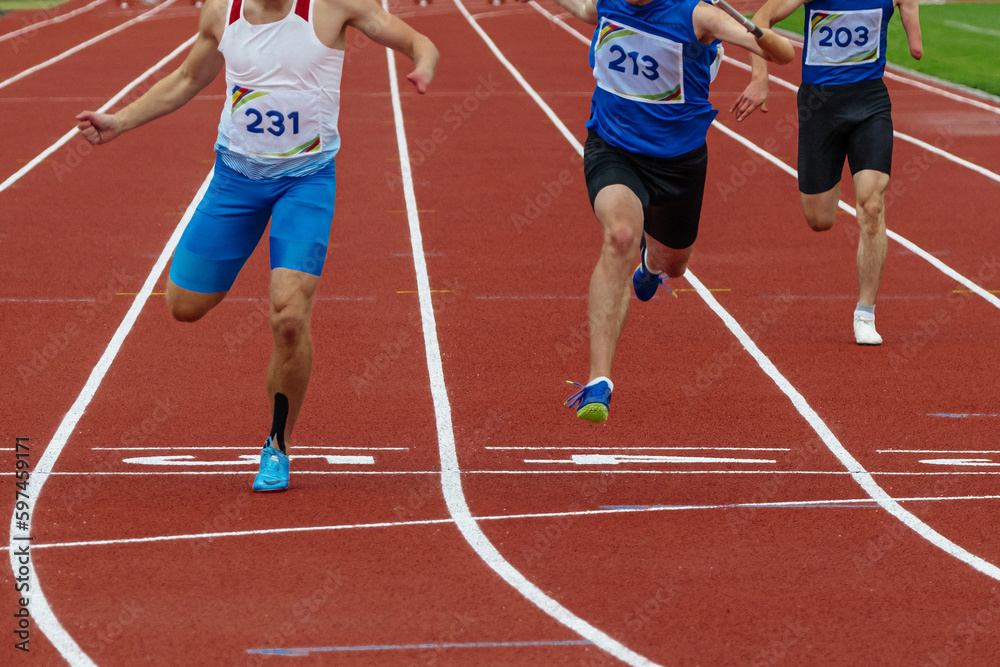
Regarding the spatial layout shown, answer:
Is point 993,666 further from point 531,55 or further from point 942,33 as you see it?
point 942,33

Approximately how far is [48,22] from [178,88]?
2589 cm

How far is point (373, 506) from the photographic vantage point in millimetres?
5301

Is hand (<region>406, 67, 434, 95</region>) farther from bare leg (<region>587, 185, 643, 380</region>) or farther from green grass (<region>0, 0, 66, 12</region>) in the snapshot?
green grass (<region>0, 0, 66, 12</region>)

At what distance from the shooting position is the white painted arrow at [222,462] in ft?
19.2

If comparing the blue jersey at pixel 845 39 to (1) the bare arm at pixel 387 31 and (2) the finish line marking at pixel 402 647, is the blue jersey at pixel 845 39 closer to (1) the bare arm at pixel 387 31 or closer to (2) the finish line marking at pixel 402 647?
(1) the bare arm at pixel 387 31

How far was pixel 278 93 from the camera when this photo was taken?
530 centimetres

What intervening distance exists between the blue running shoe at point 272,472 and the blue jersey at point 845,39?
4057 mm

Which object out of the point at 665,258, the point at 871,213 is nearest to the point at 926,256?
the point at 871,213

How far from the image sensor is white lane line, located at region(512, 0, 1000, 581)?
4.85m

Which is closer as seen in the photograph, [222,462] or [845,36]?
[222,462]

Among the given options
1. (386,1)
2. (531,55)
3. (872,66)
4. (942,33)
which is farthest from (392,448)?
(386,1)

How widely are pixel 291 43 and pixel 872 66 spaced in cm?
388

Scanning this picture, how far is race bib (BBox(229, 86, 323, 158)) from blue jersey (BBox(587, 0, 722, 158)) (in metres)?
1.15

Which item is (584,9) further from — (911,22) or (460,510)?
(911,22)
